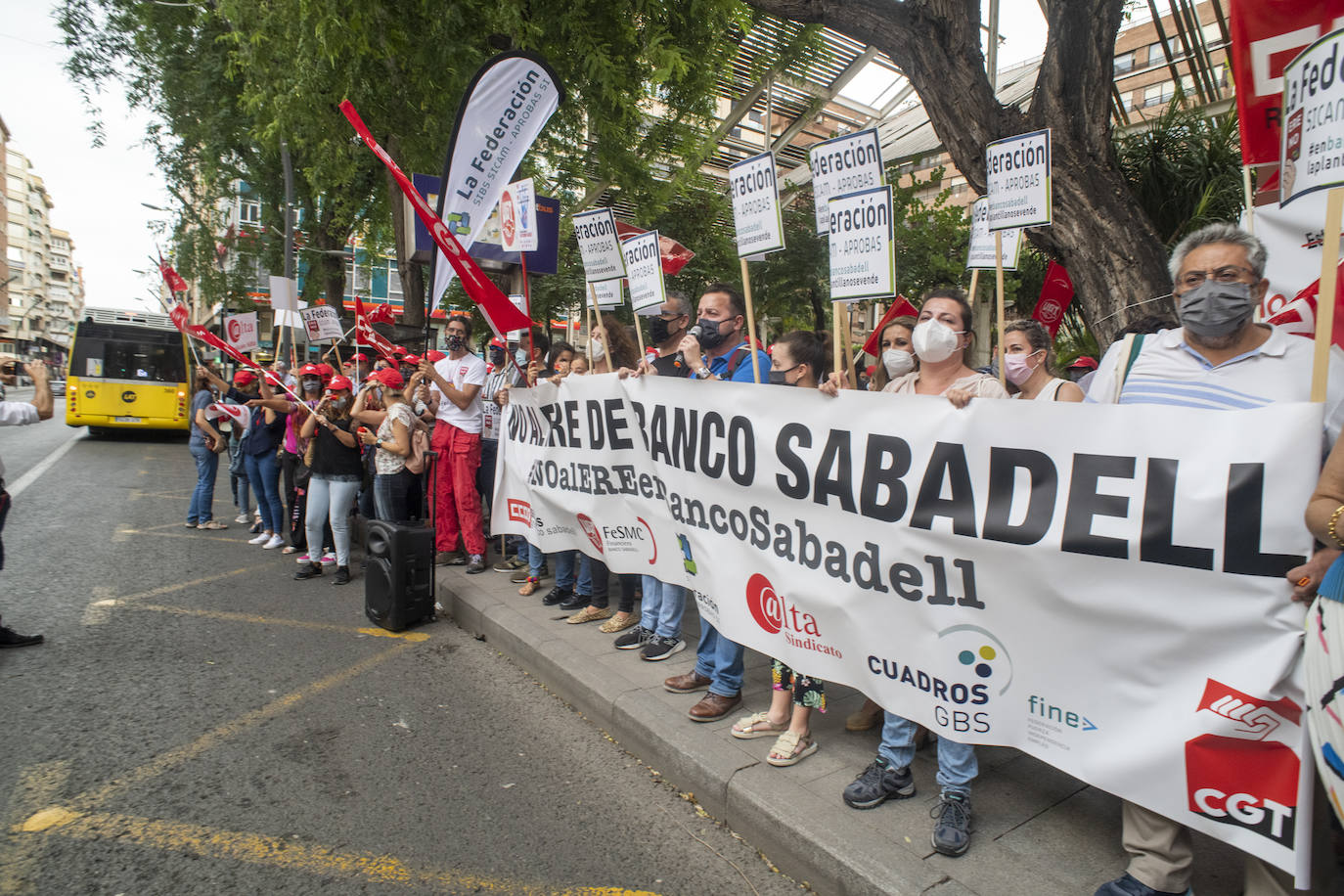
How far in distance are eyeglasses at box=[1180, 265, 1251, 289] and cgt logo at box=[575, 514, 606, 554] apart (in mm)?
3366

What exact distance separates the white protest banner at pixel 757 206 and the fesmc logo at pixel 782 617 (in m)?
1.56

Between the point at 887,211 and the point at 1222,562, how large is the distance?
1.74m

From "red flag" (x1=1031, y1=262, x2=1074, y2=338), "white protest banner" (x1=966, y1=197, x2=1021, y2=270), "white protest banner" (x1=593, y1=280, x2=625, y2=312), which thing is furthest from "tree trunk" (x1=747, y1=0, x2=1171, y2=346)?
"white protest banner" (x1=593, y1=280, x2=625, y2=312)

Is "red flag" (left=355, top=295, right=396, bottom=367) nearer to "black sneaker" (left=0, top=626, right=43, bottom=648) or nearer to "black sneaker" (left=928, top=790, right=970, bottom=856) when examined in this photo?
"black sneaker" (left=0, top=626, right=43, bottom=648)

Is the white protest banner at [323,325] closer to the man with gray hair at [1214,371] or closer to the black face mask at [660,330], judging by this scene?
the black face mask at [660,330]

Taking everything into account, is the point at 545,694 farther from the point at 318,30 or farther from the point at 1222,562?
the point at 318,30

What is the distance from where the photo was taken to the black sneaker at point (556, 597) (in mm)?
5715

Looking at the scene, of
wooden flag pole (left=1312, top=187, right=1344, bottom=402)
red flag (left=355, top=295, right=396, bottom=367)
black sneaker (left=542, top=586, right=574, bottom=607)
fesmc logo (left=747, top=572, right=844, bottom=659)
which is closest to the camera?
wooden flag pole (left=1312, top=187, right=1344, bottom=402)

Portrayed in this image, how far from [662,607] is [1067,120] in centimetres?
408

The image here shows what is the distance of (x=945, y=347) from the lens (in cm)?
309

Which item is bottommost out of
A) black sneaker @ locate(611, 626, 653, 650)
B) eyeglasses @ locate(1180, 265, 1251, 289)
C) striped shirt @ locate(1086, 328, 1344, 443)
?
black sneaker @ locate(611, 626, 653, 650)

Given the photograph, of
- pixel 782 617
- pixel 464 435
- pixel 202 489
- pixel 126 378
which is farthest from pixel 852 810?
pixel 126 378

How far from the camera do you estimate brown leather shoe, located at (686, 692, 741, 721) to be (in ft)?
12.3

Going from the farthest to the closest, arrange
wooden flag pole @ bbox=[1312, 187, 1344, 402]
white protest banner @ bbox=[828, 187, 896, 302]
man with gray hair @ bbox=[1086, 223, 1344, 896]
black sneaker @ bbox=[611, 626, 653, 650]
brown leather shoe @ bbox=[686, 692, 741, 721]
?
1. black sneaker @ bbox=[611, 626, 653, 650]
2. brown leather shoe @ bbox=[686, 692, 741, 721]
3. white protest banner @ bbox=[828, 187, 896, 302]
4. man with gray hair @ bbox=[1086, 223, 1344, 896]
5. wooden flag pole @ bbox=[1312, 187, 1344, 402]
